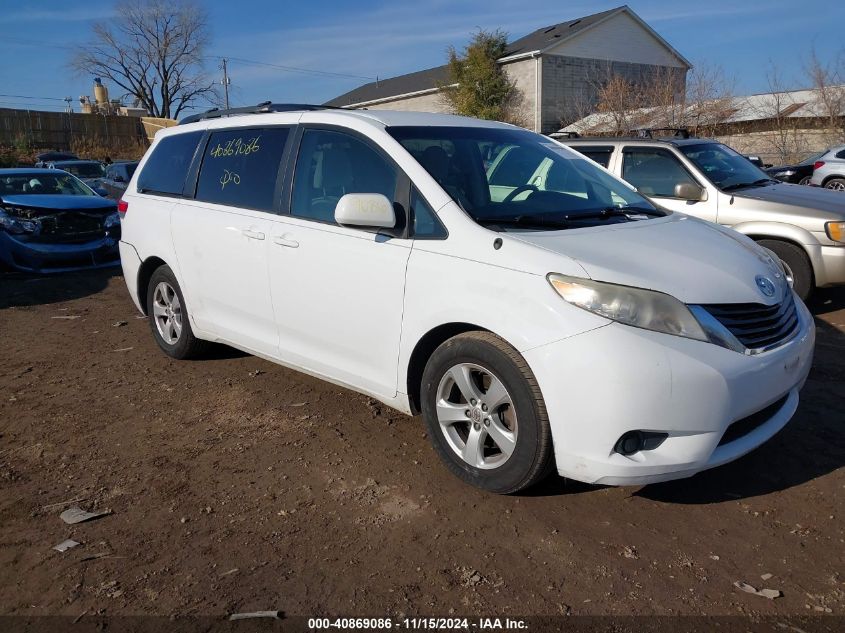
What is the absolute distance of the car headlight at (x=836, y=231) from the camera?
672 centimetres

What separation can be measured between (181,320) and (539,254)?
335cm

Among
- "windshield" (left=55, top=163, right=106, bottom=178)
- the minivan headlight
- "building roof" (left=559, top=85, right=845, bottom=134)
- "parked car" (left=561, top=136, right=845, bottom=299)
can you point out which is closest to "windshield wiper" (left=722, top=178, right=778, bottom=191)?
"parked car" (left=561, top=136, right=845, bottom=299)

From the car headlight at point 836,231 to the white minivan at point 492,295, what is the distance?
11.0ft

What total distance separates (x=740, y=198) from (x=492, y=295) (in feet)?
16.6

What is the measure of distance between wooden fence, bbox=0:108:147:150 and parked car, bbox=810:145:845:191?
3416 cm

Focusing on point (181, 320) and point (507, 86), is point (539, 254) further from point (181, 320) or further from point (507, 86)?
point (507, 86)

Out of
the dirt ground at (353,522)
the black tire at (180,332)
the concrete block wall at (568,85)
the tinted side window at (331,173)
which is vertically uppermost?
the concrete block wall at (568,85)

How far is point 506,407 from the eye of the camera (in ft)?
10.8

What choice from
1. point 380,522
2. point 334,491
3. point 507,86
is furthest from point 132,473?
point 507,86

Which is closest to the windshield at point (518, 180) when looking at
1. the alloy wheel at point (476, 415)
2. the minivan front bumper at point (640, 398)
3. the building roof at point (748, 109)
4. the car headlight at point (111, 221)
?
the alloy wheel at point (476, 415)

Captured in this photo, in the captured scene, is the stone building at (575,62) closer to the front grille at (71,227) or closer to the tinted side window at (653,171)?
the front grille at (71,227)

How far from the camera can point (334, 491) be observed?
140 inches

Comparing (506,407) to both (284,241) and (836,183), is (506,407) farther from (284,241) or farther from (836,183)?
(836,183)

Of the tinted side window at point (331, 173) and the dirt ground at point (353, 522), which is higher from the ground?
the tinted side window at point (331, 173)
